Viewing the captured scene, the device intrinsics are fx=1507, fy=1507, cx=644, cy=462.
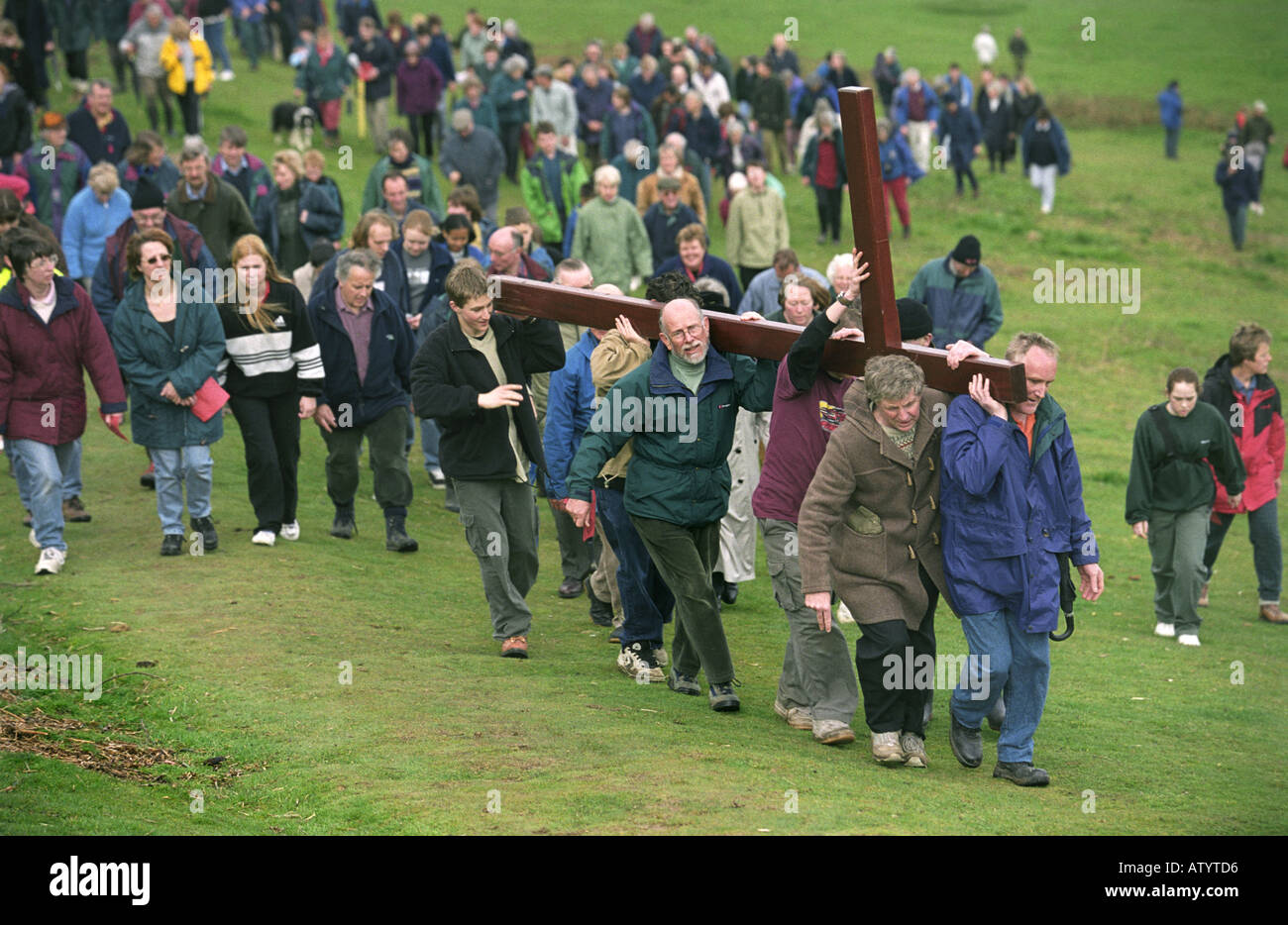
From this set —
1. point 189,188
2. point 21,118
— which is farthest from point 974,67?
point 189,188

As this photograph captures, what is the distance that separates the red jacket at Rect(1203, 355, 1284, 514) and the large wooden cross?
238 inches

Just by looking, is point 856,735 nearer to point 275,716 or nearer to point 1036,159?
point 275,716

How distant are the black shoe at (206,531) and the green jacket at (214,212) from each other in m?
3.81

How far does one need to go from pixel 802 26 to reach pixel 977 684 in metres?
53.0

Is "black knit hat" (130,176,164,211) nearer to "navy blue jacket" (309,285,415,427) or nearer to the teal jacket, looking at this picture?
"navy blue jacket" (309,285,415,427)

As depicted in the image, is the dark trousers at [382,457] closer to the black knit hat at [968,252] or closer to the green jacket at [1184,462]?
the black knit hat at [968,252]

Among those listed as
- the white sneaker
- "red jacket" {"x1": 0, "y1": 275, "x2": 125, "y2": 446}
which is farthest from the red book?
the white sneaker

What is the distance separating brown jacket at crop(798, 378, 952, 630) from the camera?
8008 millimetres

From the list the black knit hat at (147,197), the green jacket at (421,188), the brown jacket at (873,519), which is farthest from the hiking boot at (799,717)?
the green jacket at (421,188)

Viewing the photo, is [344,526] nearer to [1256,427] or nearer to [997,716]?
[997,716]

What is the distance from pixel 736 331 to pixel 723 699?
222cm

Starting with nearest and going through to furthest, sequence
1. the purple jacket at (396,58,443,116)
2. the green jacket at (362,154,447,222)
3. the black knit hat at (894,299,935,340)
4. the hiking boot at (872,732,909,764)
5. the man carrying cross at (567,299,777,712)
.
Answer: the hiking boot at (872,732,909,764)
the black knit hat at (894,299,935,340)
the man carrying cross at (567,299,777,712)
the green jacket at (362,154,447,222)
the purple jacket at (396,58,443,116)

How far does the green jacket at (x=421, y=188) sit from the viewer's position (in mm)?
17812

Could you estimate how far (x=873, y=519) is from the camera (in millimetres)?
8109
